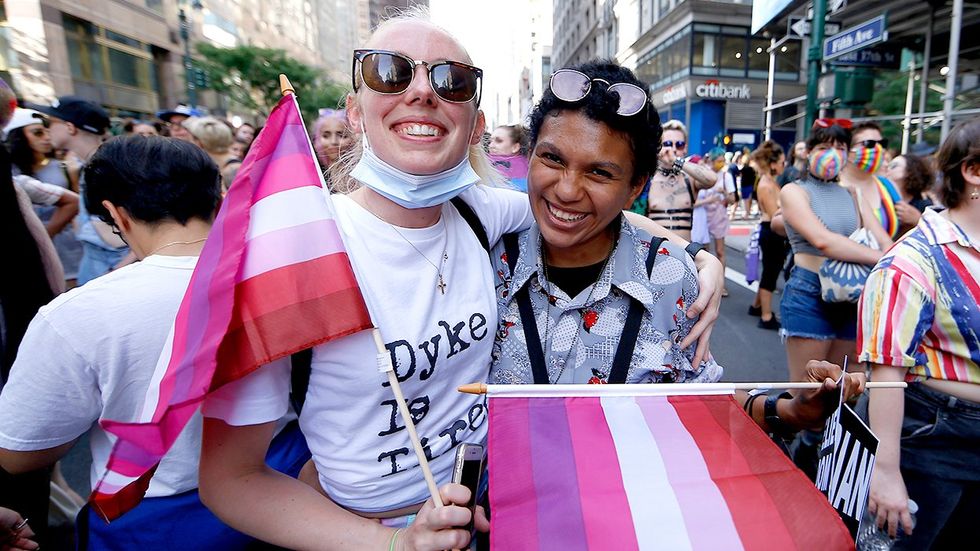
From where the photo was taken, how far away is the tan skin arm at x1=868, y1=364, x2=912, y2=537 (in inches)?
72.7

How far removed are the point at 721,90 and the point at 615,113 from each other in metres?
32.2

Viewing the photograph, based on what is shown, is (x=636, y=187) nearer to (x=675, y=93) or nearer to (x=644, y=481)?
(x=644, y=481)

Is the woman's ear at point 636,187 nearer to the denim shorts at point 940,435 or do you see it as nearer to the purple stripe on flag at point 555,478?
the purple stripe on flag at point 555,478

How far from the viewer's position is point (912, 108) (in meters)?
14.6

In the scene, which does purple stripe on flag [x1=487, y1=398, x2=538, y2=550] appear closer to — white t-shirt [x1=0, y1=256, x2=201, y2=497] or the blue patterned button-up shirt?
the blue patterned button-up shirt

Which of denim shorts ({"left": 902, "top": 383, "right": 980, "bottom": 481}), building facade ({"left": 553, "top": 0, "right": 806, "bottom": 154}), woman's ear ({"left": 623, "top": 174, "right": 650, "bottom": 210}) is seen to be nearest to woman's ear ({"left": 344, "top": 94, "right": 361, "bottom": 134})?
woman's ear ({"left": 623, "top": 174, "right": 650, "bottom": 210})

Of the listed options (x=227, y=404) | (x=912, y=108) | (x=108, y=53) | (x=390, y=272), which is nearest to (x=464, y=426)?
(x=390, y=272)

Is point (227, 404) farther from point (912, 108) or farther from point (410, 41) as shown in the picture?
point (912, 108)

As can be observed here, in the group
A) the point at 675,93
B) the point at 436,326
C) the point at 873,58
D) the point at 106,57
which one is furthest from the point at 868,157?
the point at 106,57

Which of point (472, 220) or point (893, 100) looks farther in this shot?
point (893, 100)

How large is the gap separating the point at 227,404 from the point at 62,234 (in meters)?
4.15

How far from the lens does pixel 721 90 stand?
29562 millimetres

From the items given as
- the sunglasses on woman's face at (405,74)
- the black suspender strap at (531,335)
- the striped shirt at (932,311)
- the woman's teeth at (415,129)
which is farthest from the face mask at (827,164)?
the woman's teeth at (415,129)

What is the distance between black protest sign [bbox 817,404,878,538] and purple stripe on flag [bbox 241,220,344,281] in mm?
1279
